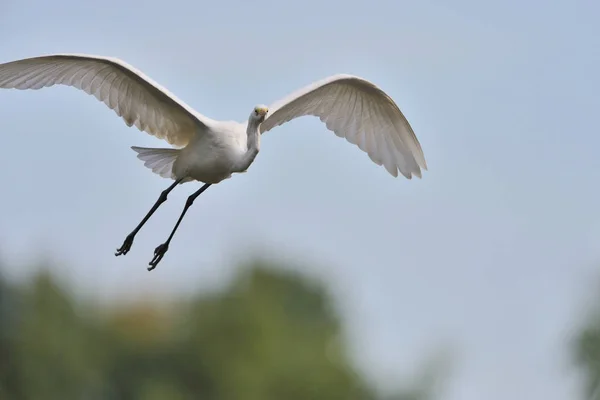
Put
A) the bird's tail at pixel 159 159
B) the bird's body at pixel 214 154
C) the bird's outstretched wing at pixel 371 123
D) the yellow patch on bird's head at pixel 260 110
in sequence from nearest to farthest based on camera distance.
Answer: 1. the yellow patch on bird's head at pixel 260 110
2. the bird's body at pixel 214 154
3. the bird's tail at pixel 159 159
4. the bird's outstretched wing at pixel 371 123

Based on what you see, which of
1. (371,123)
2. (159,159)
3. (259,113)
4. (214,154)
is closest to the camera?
(259,113)

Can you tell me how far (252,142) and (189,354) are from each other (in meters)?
36.7

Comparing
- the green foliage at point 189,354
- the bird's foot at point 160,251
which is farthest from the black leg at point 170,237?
the green foliage at point 189,354

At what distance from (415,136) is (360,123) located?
634mm

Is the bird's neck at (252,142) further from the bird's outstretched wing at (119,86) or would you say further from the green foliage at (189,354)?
the green foliage at (189,354)

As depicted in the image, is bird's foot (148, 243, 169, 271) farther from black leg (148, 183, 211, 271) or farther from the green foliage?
the green foliage

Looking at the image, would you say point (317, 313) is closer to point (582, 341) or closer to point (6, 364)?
point (6, 364)

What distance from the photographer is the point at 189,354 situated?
186 feet

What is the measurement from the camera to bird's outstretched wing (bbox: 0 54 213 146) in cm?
2061

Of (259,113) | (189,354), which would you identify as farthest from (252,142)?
(189,354)

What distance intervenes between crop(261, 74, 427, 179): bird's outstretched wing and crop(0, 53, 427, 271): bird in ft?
0.04

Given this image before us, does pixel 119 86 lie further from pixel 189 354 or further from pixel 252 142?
pixel 189 354

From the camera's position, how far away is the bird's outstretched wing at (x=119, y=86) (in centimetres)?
2061

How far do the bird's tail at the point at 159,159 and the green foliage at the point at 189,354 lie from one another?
94.6 feet
